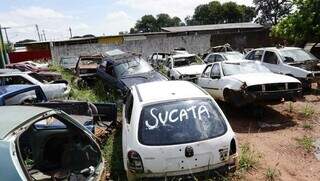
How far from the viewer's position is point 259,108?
33.2 ft

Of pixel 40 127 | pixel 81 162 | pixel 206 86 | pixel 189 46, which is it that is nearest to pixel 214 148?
pixel 81 162

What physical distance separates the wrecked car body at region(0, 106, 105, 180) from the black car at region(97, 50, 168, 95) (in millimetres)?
6918

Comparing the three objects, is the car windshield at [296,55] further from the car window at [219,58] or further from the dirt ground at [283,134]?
the car window at [219,58]

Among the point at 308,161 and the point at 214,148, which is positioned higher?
the point at 214,148

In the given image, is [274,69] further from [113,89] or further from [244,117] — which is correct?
[113,89]

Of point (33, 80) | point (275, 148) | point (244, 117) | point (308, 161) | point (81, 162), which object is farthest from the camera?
point (33, 80)

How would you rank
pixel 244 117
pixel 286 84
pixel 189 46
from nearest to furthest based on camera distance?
pixel 286 84 < pixel 244 117 < pixel 189 46

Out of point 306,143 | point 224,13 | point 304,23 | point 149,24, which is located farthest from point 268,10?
point 306,143

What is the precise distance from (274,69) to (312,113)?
144 inches

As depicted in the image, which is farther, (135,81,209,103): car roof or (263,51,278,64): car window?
(263,51,278,64): car window

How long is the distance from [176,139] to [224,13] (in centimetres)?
8588

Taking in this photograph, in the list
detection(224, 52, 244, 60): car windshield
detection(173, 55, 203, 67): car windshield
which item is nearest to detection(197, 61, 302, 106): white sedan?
detection(173, 55, 203, 67): car windshield

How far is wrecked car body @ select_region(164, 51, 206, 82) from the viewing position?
15.4 metres

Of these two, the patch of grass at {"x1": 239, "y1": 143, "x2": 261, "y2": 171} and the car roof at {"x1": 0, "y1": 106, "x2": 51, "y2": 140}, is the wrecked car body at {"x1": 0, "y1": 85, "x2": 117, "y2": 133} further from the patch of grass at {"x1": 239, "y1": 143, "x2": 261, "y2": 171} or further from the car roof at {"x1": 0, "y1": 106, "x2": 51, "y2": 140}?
the car roof at {"x1": 0, "y1": 106, "x2": 51, "y2": 140}
